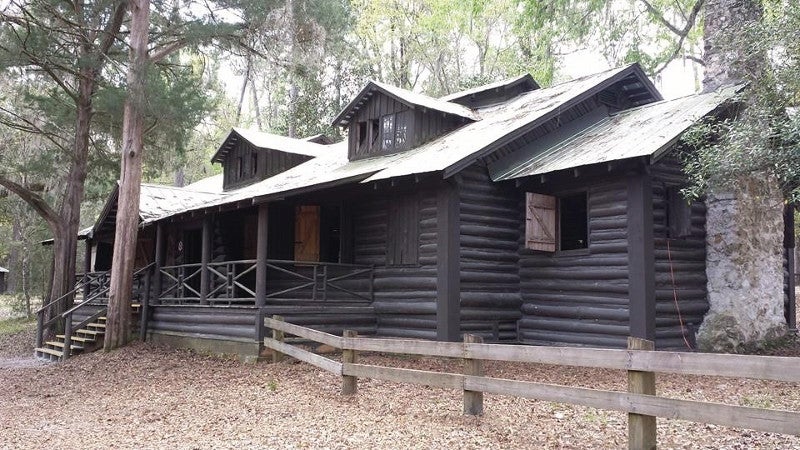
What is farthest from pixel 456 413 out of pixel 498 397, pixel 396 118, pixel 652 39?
pixel 652 39

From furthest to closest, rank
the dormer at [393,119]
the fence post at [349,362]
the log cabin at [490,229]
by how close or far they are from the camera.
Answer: the dormer at [393,119]
the log cabin at [490,229]
the fence post at [349,362]

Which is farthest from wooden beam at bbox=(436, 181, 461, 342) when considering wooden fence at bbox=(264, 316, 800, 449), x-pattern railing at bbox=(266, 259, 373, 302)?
wooden fence at bbox=(264, 316, 800, 449)

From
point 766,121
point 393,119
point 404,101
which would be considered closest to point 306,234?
point 393,119

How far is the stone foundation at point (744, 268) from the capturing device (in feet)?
44.4

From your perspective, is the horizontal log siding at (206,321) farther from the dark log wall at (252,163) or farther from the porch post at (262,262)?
the dark log wall at (252,163)

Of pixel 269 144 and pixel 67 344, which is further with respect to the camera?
pixel 269 144

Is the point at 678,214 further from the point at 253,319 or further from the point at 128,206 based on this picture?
the point at 128,206

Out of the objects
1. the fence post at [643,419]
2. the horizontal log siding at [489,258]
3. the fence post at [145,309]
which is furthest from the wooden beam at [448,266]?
the fence post at [145,309]

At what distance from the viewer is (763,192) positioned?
13758 mm

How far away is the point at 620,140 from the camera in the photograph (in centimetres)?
1310

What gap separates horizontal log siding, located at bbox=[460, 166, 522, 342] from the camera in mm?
14008

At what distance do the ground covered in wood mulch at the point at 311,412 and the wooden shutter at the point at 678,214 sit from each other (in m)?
3.07

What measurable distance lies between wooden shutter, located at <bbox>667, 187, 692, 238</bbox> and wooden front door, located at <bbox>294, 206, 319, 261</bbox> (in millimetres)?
8213

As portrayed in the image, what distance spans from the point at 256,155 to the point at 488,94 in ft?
33.0
